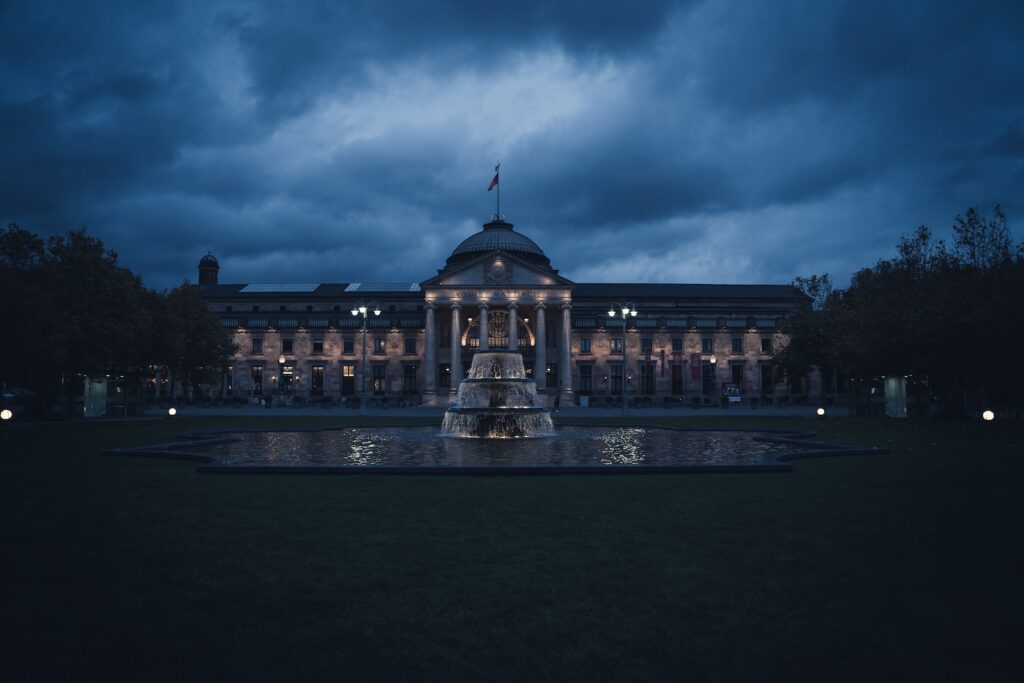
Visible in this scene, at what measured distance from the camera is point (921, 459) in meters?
15.3

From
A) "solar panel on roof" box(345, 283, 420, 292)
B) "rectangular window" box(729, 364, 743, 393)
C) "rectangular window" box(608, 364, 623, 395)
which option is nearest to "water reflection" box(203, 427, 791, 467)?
"rectangular window" box(608, 364, 623, 395)

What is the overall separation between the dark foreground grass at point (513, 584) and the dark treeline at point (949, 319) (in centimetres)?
2587

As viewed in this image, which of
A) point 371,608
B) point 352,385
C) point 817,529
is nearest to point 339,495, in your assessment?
point 371,608

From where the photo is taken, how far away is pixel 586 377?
8031 cm

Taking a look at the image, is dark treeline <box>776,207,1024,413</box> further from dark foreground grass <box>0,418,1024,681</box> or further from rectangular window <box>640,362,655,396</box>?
rectangular window <box>640,362,655,396</box>

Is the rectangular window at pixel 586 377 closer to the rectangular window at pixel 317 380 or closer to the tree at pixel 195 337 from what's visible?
the rectangular window at pixel 317 380

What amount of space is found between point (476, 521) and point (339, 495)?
3.13 metres

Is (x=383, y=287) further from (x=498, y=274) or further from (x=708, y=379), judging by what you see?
(x=708, y=379)

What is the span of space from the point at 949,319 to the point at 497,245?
Result: 182ft

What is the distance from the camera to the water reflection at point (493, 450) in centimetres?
1468

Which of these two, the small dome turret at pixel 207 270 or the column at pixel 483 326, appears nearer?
the column at pixel 483 326

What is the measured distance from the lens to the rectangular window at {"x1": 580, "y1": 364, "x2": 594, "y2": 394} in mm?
79938

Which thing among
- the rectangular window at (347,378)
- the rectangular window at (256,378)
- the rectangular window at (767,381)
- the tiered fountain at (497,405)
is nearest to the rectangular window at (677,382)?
the rectangular window at (767,381)

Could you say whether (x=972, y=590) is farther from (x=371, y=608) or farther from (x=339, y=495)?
(x=339, y=495)
